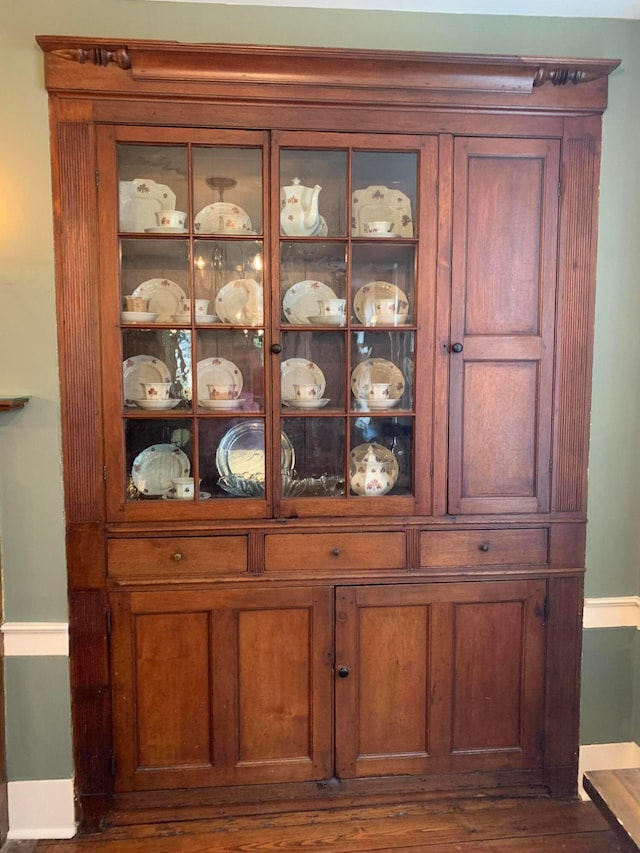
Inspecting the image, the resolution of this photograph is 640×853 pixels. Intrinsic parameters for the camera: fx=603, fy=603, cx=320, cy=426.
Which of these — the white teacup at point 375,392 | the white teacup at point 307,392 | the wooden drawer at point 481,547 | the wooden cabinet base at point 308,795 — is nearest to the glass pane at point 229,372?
the white teacup at point 307,392

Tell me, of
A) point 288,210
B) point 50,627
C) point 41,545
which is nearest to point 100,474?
point 41,545

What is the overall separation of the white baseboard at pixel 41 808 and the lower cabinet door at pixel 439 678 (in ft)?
2.77

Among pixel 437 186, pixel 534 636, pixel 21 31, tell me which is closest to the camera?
pixel 21 31

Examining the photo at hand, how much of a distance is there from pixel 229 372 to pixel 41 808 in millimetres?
1464

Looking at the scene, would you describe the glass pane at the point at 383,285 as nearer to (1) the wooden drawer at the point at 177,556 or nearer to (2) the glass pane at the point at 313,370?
(2) the glass pane at the point at 313,370

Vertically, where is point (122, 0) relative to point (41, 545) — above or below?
above

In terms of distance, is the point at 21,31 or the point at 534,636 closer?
the point at 21,31

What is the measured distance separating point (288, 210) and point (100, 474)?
985mm

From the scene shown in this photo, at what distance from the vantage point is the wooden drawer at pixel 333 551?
188cm

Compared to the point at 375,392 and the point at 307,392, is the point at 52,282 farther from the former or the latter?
the point at 375,392

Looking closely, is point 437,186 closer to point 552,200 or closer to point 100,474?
point 552,200

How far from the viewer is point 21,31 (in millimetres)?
1720

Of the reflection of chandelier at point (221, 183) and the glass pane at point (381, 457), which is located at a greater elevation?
the reflection of chandelier at point (221, 183)

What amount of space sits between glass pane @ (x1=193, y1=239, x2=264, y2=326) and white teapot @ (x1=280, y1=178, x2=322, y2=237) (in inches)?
4.2
